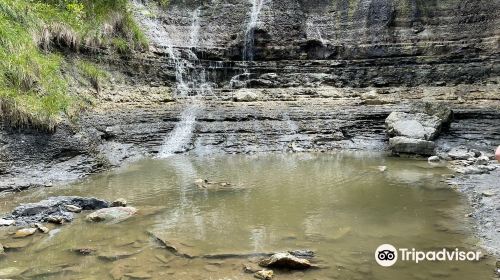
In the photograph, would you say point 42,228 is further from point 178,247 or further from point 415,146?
point 415,146

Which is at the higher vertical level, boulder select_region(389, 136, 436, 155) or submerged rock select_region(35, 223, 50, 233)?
boulder select_region(389, 136, 436, 155)

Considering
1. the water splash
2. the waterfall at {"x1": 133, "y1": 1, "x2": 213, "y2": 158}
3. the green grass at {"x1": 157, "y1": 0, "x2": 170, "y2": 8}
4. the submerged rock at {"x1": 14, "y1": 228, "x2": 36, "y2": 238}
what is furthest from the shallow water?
the green grass at {"x1": 157, "y1": 0, "x2": 170, "y2": 8}

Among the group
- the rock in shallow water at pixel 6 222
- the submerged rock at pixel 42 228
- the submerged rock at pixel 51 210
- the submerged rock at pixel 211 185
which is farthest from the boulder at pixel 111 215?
the submerged rock at pixel 211 185

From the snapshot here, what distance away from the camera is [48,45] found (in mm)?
12953

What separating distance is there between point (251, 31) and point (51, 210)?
48.0 ft

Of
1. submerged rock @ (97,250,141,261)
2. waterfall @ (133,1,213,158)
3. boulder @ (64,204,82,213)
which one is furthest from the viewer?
waterfall @ (133,1,213,158)

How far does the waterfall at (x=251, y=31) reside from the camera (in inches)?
739

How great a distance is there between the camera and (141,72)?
52.6 feet

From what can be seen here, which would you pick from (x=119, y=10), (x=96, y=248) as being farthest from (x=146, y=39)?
(x=96, y=248)

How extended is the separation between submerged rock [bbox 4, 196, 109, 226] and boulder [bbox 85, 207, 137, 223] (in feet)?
1.20

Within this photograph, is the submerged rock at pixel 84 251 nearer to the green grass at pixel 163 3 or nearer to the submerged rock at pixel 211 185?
the submerged rock at pixel 211 185

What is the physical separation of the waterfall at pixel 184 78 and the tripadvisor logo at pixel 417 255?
8547 millimetres

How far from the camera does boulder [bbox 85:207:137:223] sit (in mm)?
6145

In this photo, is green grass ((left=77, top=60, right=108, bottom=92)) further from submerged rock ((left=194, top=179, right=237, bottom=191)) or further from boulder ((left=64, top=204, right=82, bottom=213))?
boulder ((left=64, top=204, right=82, bottom=213))
